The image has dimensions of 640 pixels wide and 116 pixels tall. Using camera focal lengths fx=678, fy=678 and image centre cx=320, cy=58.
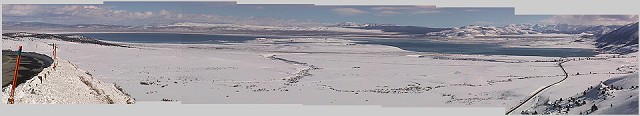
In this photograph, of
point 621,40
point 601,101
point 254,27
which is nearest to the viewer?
point 601,101

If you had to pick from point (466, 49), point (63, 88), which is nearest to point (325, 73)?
point (466, 49)

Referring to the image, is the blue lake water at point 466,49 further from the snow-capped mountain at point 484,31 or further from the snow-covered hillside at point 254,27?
the snow-covered hillside at point 254,27

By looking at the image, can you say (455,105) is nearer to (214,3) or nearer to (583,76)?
(583,76)

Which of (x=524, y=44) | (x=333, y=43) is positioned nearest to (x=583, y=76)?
(x=524, y=44)

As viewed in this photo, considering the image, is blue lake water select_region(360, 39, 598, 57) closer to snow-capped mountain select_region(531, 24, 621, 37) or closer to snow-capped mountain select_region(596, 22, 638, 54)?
snow-capped mountain select_region(531, 24, 621, 37)

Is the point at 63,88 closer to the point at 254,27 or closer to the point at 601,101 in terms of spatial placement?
→ the point at 254,27

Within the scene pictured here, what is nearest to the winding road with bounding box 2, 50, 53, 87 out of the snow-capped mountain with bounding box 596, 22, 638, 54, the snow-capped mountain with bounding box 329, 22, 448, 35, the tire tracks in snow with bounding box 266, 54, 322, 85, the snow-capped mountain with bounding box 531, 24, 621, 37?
the tire tracks in snow with bounding box 266, 54, 322, 85

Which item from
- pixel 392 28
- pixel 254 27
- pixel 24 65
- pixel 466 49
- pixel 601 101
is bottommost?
pixel 601 101

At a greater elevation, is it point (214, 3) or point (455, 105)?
point (214, 3)
